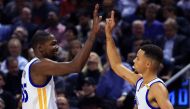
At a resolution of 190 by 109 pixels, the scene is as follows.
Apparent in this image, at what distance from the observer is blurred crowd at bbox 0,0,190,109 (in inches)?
420

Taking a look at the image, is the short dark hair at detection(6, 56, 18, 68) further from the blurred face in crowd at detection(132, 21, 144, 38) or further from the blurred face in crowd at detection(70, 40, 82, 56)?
the blurred face in crowd at detection(132, 21, 144, 38)

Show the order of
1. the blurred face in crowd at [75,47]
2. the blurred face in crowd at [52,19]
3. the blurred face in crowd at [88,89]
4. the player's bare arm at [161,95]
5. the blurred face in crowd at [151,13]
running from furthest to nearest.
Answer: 1. the blurred face in crowd at [52,19]
2. the blurred face in crowd at [151,13]
3. the blurred face in crowd at [75,47]
4. the blurred face in crowd at [88,89]
5. the player's bare arm at [161,95]

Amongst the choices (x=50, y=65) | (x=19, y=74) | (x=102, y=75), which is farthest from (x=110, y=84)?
(x=50, y=65)

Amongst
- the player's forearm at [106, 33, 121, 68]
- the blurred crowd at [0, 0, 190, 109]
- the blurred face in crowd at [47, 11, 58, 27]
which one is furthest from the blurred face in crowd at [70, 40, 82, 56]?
the player's forearm at [106, 33, 121, 68]

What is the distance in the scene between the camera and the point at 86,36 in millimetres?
12773

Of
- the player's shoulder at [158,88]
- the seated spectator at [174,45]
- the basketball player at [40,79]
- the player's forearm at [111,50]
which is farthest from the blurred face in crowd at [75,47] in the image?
the player's shoulder at [158,88]

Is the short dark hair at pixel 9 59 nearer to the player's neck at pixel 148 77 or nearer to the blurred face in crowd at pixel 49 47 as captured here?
the blurred face in crowd at pixel 49 47

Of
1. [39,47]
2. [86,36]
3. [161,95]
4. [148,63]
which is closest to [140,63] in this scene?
[148,63]

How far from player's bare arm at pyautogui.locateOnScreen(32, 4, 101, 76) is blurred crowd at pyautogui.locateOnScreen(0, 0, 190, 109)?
2.78 metres

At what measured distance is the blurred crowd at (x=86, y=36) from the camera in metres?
10.7

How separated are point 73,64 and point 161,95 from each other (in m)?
1.01

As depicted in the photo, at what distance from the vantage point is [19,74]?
10938mm

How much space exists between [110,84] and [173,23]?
75.0 inches

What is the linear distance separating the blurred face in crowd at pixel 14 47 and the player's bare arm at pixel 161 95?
18.7 feet
